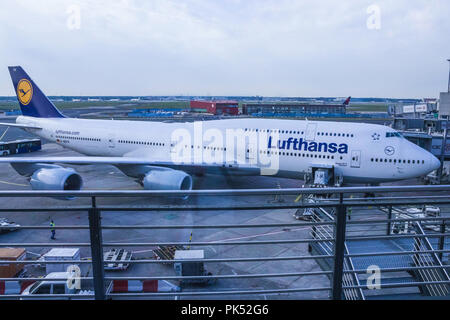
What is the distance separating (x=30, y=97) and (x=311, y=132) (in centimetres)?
2206

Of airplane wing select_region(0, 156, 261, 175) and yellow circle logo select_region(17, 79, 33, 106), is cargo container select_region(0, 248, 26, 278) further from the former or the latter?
yellow circle logo select_region(17, 79, 33, 106)

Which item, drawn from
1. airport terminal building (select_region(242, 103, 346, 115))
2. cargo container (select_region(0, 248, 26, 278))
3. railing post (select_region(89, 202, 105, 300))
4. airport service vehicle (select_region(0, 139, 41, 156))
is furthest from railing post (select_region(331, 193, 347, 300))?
airport terminal building (select_region(242, 103, 346, 115))

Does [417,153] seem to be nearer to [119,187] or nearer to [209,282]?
[209,282]

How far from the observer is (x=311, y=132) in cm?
1917

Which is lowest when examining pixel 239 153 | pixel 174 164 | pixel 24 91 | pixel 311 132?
pixel 174 164

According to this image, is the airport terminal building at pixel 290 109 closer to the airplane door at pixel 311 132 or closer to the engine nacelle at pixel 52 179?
→ the airplane door at pixel 311 132

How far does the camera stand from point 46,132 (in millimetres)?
26859

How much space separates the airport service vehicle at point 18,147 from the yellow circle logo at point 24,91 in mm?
9623

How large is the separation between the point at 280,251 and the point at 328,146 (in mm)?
7963

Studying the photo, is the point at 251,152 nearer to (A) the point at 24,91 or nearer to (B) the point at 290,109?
(A) the point at 24,91

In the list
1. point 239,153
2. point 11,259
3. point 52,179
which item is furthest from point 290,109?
point 11,259

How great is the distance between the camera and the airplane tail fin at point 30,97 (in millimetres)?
26562
